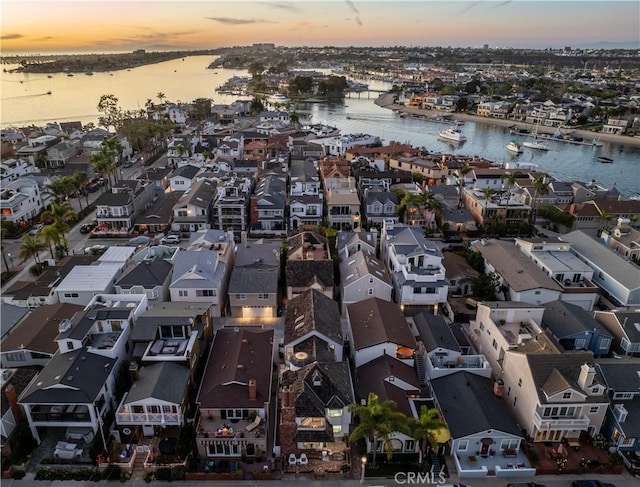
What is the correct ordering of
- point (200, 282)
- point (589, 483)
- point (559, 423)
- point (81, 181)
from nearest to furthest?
point (589, 483) → point (559, 423) → point (200, 282) → point (81, 181)

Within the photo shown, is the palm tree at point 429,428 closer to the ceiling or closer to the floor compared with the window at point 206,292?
closer to the ceiling

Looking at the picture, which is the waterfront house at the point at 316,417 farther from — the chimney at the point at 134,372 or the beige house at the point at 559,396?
the beige house at the point at 559,396

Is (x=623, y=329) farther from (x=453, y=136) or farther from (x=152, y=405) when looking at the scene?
(x=453, y=136)

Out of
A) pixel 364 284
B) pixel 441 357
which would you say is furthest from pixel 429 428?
pixel 364 284

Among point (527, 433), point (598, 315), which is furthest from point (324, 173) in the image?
point (527, 433)

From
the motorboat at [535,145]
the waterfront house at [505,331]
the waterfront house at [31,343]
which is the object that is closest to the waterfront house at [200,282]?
the waterfront house at [31,343]
